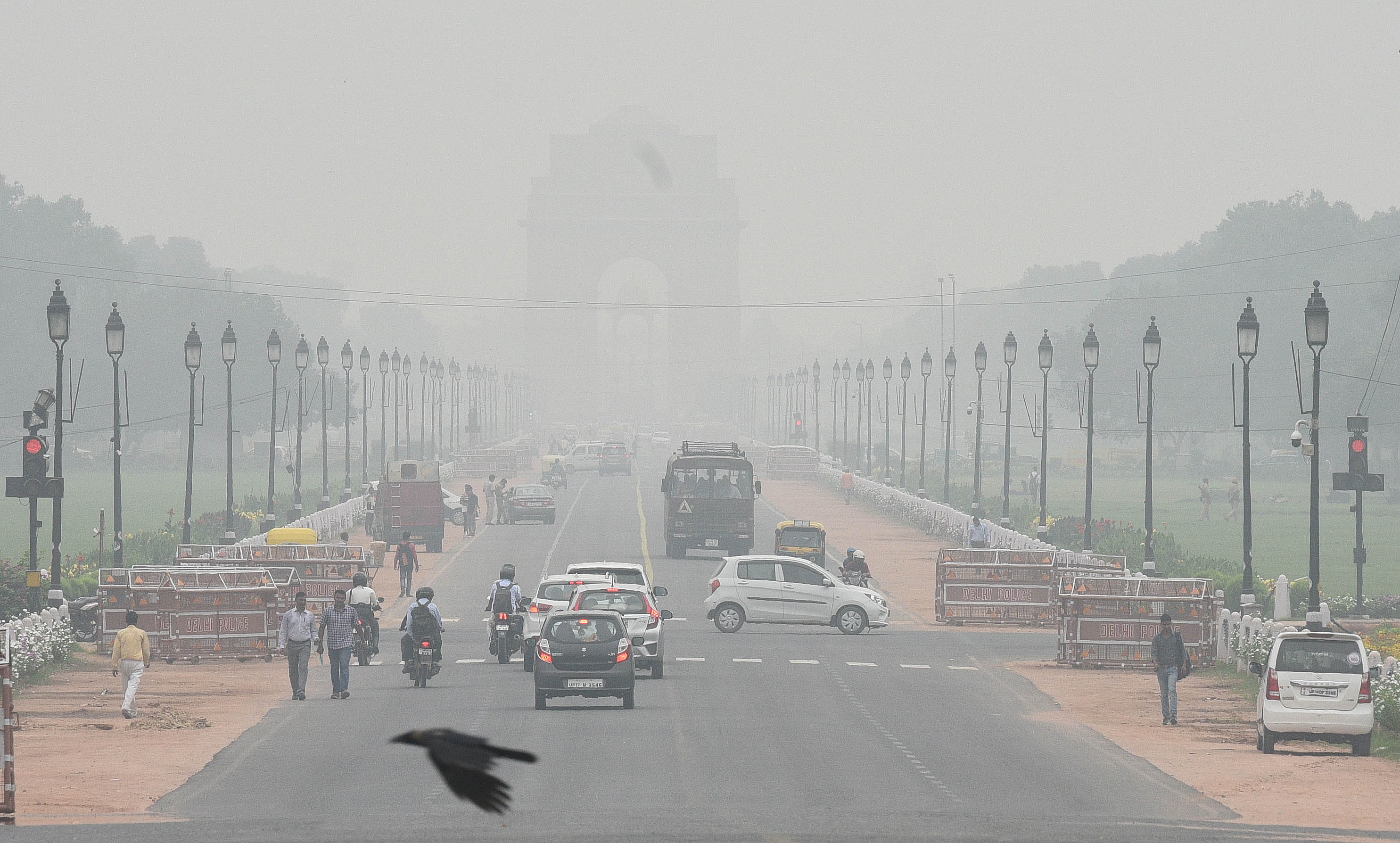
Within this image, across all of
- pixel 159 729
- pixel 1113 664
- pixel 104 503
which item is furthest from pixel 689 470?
pixel 104 503

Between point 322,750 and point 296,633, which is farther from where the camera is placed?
point 296,633

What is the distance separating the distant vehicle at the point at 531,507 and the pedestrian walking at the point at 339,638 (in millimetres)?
38312

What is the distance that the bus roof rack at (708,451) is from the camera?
49469 mm

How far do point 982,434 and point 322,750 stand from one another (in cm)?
14838

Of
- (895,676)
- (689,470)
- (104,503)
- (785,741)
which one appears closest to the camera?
(785,741)

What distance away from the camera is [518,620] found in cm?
2783

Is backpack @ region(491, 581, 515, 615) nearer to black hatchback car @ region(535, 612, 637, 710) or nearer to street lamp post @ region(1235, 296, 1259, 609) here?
black hatchback car @ region(535, 612, 637, 710)

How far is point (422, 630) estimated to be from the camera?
24.5m

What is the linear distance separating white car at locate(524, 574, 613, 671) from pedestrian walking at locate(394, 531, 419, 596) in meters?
13.3

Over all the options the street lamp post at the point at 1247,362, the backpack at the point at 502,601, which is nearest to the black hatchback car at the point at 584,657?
the backpack at the point at 502,601

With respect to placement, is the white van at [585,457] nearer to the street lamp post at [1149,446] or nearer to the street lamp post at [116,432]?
the street lamp post at [1149,446]

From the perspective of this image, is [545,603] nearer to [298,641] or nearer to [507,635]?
[507,635]

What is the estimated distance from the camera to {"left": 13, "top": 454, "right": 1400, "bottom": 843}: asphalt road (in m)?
14.3

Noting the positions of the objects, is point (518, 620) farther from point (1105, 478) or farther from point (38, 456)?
point (1105, 478)
